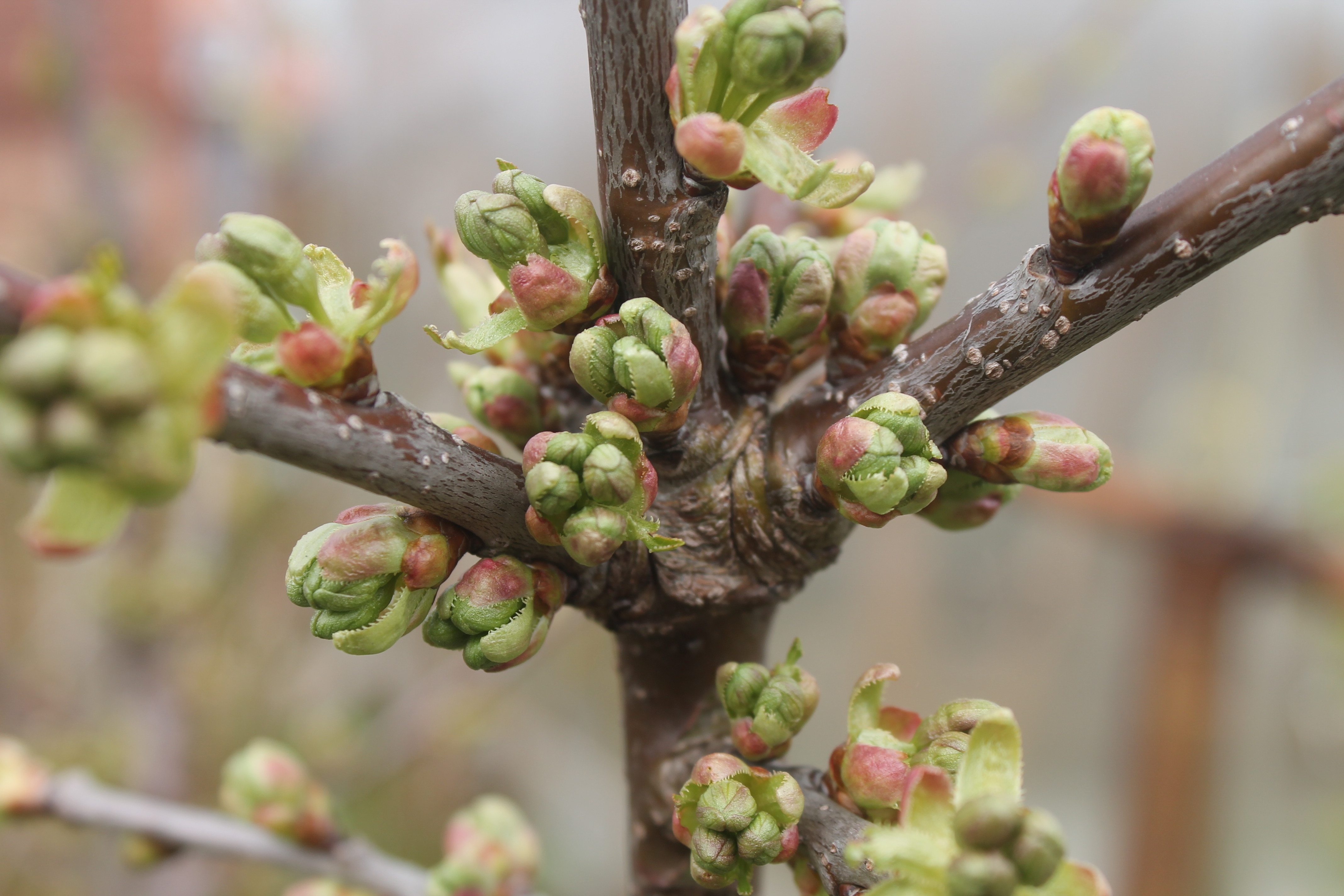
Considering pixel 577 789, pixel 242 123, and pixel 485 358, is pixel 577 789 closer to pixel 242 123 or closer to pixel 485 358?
pixel 242 123

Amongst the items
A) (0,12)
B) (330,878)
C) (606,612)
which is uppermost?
(0,12)

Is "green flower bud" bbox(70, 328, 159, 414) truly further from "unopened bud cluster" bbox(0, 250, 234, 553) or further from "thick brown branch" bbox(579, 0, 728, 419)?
"thick brown branch" bbox(579, 0, 728, 419)

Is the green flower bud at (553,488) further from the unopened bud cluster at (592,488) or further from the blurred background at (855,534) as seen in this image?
the blurred background at (855,534)

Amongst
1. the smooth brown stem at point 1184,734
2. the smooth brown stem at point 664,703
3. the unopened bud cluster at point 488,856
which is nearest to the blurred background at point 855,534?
the smooth brown stem at point 1184,734

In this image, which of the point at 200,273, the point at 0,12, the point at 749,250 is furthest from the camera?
the point at 0,12

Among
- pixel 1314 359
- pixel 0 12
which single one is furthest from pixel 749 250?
pixel 0 12

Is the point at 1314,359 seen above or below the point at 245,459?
above

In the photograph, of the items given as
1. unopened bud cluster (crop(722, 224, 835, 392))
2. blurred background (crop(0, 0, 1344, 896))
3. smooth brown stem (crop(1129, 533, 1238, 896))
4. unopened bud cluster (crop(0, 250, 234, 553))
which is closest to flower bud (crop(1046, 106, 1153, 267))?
unopened bud cluster (crop(722, 224, 835, 392))
